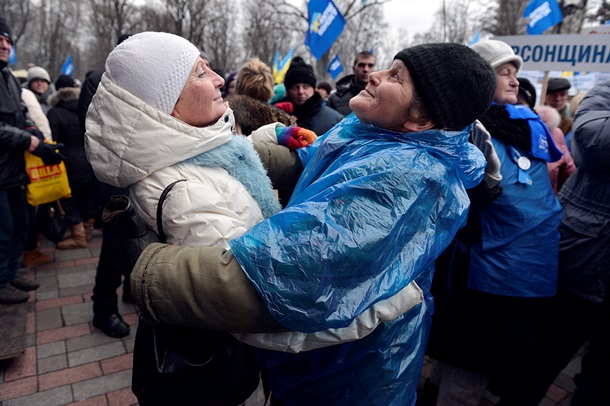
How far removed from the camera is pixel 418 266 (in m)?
1.04

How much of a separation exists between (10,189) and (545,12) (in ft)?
23.2

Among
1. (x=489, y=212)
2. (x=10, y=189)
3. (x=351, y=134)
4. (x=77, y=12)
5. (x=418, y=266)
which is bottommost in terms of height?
(x=77, y=12)

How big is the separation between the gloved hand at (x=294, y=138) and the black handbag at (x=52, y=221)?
3467 millimetres

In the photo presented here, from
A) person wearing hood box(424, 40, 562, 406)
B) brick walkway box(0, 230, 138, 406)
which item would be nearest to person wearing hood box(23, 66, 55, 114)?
brick walkway box(0, 230, 138, 406)

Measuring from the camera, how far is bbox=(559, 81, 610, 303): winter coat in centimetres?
204

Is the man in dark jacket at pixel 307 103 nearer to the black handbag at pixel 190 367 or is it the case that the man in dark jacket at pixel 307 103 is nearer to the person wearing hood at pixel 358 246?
the person wearing hood at pixel 358 246

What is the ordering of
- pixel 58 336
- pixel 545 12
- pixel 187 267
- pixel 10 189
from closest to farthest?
pixel 187 267 < pixel 58 336 < pixel 10 189 < pixel 545 12

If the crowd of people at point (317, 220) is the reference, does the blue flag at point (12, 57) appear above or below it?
below

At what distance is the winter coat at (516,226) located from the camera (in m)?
1.95

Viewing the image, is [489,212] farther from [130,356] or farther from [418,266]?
[130,356]

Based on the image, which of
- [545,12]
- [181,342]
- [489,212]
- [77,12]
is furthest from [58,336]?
[77,12]

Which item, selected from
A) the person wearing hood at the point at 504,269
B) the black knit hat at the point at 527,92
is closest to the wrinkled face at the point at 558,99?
the black knit hat at the point at 527,92

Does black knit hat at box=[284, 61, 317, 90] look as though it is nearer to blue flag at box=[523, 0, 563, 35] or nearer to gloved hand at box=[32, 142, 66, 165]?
gloved hand at box=[32, 142, 66, 165]

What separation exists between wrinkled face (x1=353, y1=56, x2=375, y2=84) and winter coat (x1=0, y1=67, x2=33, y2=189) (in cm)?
354
